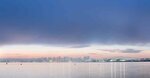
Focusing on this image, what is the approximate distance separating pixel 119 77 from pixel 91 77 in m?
2.21

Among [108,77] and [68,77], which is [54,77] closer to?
[68,77]

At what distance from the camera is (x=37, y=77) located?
65.4 ft

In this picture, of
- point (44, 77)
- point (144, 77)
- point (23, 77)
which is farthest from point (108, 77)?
point (23, 77)

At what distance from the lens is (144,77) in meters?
19.0

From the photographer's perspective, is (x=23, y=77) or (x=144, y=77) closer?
(x=144, y=77)

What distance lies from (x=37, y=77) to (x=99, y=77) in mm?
4022

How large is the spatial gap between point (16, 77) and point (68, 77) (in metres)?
3.42

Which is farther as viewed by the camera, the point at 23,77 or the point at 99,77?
the point at 23,77

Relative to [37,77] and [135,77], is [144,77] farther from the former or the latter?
[37,77]

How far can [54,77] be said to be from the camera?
19.9 metres

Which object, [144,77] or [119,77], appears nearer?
[144,77]

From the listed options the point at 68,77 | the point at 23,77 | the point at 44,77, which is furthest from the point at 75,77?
the point at 23,77

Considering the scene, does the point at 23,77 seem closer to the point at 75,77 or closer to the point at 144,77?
the point at 75,77

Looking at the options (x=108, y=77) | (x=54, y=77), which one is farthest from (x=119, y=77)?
(x=54, y=77)
